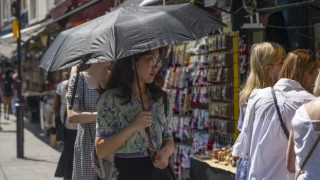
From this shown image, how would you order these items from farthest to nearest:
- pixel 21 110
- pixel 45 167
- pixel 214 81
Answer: pixel 21 110, pixel 45 167, pixel 214 81

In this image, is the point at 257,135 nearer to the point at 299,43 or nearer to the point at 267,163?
the point at 267,163

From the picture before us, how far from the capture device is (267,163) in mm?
3646

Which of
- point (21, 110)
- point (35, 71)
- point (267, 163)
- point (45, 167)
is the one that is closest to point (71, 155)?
point (267, 163)

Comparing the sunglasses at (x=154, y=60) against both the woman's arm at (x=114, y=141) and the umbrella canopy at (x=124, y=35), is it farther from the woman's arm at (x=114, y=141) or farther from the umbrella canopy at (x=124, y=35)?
the woman's arm at (x=114, y=141)

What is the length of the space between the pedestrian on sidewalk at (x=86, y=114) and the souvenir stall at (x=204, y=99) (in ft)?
5.70

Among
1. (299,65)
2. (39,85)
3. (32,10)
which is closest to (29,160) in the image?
(299,65)

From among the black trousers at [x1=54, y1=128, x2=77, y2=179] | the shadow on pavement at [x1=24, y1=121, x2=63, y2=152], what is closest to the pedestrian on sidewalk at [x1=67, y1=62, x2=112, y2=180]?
the black trousers at [x1=54, y1=128, x2=77, y2=179]

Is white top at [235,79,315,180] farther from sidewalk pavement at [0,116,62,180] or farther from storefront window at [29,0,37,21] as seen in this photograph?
storefront window at [29,0,37,21]

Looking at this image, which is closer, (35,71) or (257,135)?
(257,135)

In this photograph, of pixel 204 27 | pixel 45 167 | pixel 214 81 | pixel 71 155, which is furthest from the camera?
pixel 45 167

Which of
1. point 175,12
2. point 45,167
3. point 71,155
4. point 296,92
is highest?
point 175,12

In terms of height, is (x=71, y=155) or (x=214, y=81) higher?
(x=214, y=81)

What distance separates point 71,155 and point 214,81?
8.17 ft

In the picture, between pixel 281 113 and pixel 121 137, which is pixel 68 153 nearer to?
pixel 121 137
